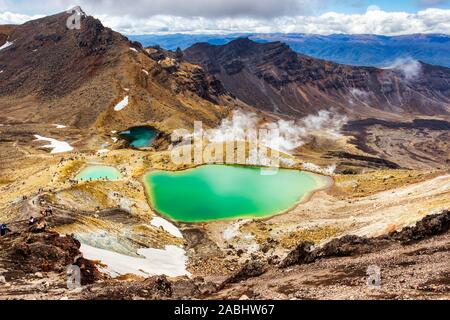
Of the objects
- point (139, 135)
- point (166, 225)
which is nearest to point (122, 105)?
point (139, 135)

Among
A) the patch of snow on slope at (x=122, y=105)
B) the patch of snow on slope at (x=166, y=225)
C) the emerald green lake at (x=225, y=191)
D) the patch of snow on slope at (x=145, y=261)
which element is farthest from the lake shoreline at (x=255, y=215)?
the patch of snow on slope at (x=122, y=105)

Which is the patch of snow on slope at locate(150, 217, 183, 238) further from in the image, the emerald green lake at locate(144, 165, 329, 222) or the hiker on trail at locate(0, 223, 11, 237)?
A: the hiker on trail at locate(0, 223, 11, 237)

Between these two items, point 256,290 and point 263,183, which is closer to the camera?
point 256,290

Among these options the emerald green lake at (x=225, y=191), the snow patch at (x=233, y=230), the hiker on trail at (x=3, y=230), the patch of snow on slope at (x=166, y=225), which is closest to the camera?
the hiker on trail at (x=3, y=230)

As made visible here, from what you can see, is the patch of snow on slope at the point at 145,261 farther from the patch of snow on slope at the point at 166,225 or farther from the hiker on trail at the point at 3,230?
the hiker on trail at the point at 3,230

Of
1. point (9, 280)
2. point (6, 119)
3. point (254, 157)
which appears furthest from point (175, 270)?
point (6, 119)

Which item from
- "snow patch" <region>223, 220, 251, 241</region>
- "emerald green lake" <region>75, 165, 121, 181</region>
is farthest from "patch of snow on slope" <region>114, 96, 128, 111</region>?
"snow patch" <region>223, 220, 251, 241</region>

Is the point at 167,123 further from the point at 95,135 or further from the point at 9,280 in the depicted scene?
the point at 9,280
